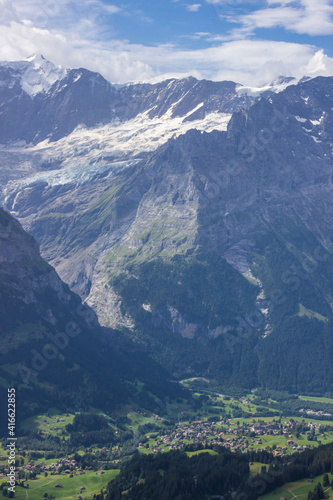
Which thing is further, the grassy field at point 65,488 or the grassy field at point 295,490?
the grassy field at point 65,488

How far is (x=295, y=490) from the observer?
16900 cm

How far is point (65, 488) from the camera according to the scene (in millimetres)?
192625

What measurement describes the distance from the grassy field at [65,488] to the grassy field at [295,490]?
47831mm

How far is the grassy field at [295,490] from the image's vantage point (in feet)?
541

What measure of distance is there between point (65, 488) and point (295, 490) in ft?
209

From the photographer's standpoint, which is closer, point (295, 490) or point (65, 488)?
point (295, 490)

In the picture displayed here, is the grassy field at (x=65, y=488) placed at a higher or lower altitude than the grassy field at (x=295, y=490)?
lower

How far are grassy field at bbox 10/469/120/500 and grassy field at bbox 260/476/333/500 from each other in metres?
47.8

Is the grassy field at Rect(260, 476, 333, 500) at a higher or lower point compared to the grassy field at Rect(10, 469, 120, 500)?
higher

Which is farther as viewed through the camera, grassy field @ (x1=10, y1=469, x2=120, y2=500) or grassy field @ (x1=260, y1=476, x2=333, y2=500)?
grassy field @ (x1=10, y1=469, x2=120, y2=500)

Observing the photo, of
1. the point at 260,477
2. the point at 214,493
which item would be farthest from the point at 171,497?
the point at 260,477

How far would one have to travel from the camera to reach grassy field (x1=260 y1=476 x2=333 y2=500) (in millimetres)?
165000

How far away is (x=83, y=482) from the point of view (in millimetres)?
196875

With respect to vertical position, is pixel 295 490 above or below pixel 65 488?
above
